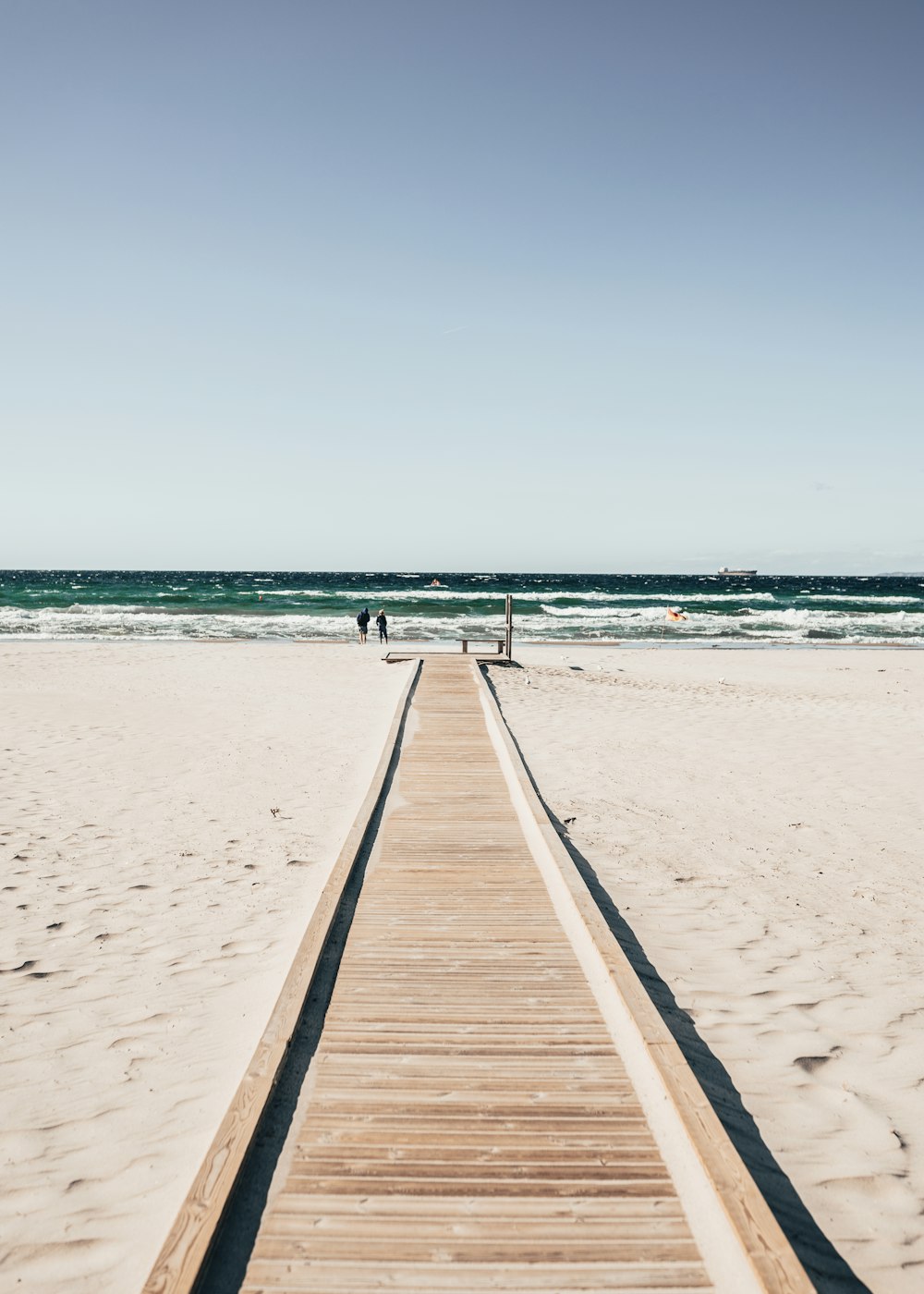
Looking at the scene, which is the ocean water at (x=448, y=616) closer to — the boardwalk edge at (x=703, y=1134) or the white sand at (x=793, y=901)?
the white sand at (x=793, y=901)

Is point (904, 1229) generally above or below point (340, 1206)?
below

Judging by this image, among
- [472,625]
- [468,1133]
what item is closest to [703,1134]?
[468,1133]

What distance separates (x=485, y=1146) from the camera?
11.4 ft

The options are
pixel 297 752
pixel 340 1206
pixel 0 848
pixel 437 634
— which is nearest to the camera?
pixel 340 1206

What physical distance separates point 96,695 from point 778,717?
15741 millimetres

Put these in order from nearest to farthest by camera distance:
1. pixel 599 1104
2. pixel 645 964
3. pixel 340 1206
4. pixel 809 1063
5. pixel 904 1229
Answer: pixel 340 1206 → pixel 904 1229 → pixel 599 1104 → pixel 809 1063 → pixel 645 964

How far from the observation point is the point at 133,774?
35.7 feet

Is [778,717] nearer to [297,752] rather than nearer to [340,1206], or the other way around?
[297,752]

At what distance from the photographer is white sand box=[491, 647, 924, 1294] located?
381 cm

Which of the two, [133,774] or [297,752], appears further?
[297,752]

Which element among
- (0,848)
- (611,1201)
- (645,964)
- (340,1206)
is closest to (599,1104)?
(611,1201)

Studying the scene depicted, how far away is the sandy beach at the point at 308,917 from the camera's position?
3578mm

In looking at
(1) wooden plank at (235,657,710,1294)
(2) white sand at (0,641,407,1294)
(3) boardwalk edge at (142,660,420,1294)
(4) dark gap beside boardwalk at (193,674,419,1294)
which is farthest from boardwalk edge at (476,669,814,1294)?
(2) white sand at (0,641,407,1294)

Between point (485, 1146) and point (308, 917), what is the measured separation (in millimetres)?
3286
